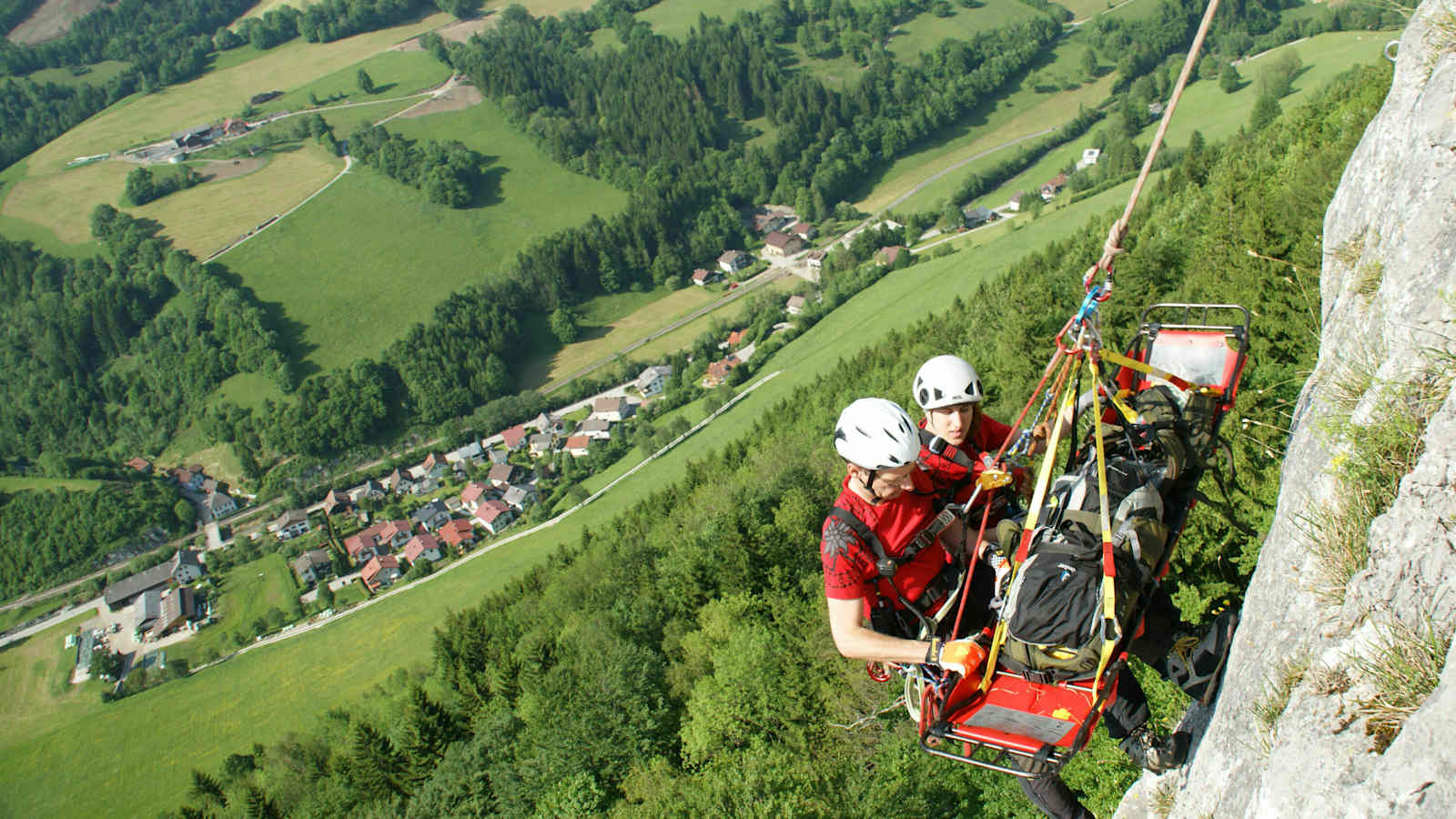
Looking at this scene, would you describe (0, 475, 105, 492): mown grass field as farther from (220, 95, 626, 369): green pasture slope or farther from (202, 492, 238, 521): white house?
(220, 95, 626, 369): green pasture slope

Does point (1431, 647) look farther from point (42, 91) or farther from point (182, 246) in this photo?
point (42, 91)

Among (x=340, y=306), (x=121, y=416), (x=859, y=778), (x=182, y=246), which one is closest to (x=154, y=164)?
(x=182, y=246)

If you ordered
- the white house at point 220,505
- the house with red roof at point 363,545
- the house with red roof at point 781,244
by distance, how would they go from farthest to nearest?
1. the house with red roof at point 781,244
2. the white house at point 220,505
3. the house with red roof at point 363,545

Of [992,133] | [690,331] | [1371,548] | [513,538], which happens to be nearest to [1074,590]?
[1371,548]

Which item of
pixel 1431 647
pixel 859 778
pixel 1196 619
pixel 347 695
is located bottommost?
pixel 347 695

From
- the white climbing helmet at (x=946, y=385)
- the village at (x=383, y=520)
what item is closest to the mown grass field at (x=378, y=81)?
the village at (x=383, y=520)

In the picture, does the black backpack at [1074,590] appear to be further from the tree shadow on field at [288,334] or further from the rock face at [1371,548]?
the tree shadow on field at [288,334]
